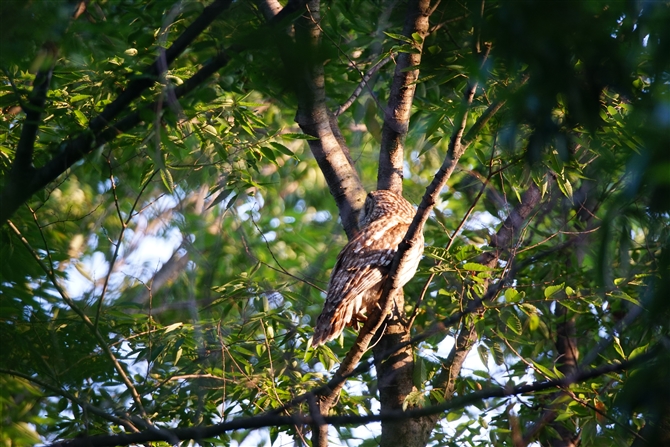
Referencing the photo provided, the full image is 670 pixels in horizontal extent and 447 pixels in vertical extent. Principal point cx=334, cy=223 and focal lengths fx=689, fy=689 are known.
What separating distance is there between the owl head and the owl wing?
84mm

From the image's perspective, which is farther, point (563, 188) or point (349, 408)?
point (349, 408)

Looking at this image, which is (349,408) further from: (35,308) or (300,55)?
(300,55)

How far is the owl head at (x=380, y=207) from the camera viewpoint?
433 cm

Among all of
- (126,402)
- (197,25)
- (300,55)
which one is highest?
(197,25)

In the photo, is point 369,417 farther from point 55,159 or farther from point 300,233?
point 300,233

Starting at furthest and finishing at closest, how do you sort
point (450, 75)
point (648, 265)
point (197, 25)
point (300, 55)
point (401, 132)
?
point (401, 132), point (450, 75), point (648, 265), point (197, 25), point (300, 55)

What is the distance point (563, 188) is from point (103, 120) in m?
1.98

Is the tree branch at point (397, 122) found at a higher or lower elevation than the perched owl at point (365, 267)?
higher

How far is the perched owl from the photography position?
12.5 feet

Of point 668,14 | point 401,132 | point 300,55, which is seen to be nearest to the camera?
point 668,14

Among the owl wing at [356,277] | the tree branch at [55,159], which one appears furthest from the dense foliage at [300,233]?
the owl wing at [356,277]

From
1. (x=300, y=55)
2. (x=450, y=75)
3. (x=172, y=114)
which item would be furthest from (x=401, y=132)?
(x=300, y=55)

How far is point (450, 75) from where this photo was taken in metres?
2.95

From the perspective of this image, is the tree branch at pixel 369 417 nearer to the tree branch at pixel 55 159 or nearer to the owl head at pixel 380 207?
the tree branch at pixel 55 159
